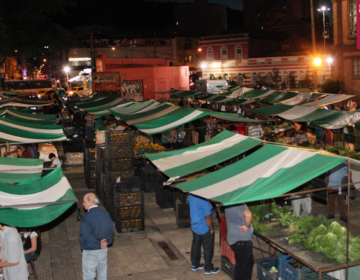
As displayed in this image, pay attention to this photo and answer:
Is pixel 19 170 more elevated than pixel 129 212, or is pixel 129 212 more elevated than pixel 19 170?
pixel 19 170

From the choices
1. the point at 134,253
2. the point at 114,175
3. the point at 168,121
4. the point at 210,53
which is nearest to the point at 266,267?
the point at 134,253

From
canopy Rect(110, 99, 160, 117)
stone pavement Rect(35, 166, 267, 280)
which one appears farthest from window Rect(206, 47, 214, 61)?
stone pavement Rect(35, 166, 267, 280)

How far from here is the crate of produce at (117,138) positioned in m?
12.3

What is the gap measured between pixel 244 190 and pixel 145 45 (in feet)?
217

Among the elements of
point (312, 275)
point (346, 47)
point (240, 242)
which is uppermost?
point (346, 47)

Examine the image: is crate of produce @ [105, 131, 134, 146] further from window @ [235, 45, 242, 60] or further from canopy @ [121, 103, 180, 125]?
window @ [235, 45, 242, 60]

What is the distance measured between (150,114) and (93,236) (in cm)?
1005

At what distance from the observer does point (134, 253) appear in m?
9.23

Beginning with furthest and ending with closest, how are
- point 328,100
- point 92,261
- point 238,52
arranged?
point 238,52 < point 328,100 < point 92,261

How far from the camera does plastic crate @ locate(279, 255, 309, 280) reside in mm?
6602

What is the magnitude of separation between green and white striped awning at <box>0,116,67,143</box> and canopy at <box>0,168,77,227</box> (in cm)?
459

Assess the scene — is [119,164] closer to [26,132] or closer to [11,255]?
[26,132]

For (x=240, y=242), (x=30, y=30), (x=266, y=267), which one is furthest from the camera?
(x=30, y=30)

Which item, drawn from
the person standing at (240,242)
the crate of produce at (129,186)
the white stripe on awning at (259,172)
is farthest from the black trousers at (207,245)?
the crate of produce at (129,186)
